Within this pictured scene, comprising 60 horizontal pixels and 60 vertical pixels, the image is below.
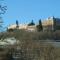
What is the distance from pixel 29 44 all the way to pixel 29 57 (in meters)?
2.27

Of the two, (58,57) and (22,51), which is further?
(58,57)

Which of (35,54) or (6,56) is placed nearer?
(6,56)

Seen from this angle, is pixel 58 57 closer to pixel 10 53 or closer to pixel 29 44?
pixel 29 44

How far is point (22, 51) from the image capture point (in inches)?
646

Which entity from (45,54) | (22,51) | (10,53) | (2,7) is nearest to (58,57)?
(45,54)

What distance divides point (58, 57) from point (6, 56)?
4063 mm

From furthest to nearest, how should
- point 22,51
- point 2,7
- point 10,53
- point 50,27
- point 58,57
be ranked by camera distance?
1. point 50,27
2. point 58,57
3. point 22,51
4. point 10,53
5. point 2,7

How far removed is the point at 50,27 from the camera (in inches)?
3578

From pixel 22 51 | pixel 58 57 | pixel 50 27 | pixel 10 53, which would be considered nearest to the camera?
pixel 10 53

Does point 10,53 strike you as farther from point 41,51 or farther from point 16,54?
point 41,51

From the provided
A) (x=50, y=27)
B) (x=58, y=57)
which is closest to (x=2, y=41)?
(x=58, y=57)

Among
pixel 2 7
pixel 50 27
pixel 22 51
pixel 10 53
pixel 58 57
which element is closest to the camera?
pixel 2 7

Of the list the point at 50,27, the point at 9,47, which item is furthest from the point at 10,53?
the point at 50,27

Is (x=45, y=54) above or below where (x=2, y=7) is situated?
below
